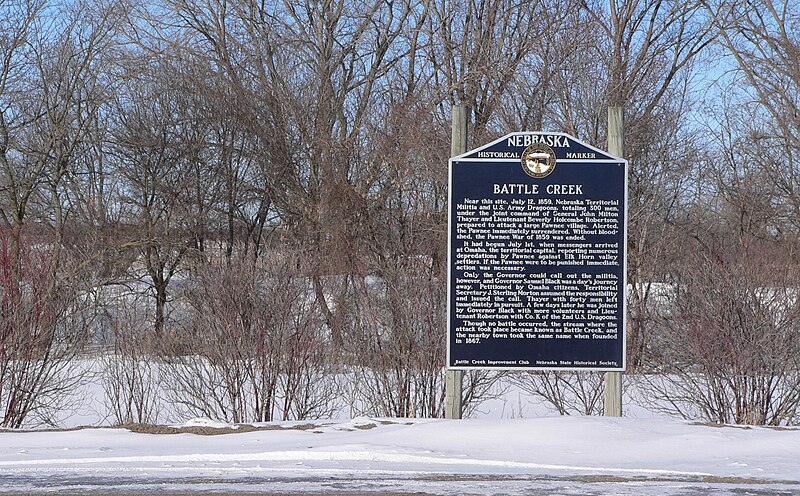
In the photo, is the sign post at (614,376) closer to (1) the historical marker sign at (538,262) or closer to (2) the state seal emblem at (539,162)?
(1) the historical marker sign at (538,262)

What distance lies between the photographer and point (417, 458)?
27.5 ft

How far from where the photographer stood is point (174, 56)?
27484 millimetres

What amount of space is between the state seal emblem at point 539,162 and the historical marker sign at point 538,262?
0.01 meters

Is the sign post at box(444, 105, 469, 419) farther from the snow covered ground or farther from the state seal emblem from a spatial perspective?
the state seal emblem

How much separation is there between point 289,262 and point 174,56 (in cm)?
1671

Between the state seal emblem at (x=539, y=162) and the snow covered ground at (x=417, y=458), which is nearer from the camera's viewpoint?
the snow covered ground at (x=417, y=458)

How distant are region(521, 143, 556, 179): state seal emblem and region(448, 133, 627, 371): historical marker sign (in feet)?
0.03

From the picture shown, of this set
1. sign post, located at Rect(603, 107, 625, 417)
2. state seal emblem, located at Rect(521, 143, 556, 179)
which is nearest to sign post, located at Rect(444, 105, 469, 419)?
state seal emblem, located at Rect(521, 143, 556, 179)

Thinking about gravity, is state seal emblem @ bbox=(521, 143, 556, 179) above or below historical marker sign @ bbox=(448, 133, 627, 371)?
above

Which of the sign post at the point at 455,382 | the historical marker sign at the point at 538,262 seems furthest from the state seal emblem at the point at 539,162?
the sign post at the point at 455,382

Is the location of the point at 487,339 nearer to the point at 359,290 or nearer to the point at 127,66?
the point at 359,290

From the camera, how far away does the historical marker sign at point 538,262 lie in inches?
399

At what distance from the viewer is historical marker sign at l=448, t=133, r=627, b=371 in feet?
33.2

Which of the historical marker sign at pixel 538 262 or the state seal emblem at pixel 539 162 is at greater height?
the state seal emblem at pixel 539 162
